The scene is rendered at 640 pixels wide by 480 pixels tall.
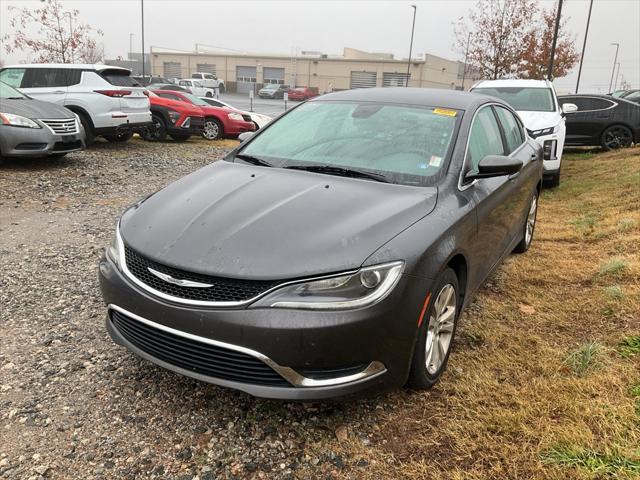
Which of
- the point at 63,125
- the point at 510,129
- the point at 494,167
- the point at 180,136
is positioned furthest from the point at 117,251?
the point at 180,136

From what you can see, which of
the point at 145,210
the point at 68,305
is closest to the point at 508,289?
the point at 145,210

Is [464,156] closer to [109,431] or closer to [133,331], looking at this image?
[133,331]

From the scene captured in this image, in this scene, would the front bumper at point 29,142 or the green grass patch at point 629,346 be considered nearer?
the green grass patch at point 629,346

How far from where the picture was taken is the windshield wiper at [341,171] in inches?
121

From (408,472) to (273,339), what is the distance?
A: 0.81 meters

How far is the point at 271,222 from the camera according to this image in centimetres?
252

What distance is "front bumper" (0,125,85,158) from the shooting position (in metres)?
7.99

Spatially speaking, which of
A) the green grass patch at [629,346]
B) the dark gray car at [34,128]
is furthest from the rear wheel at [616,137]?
the dark gray car at [34,128]

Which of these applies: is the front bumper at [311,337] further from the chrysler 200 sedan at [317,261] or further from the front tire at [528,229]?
the front tire at [528,229]

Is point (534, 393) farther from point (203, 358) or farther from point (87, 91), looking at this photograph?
point (87, 91)

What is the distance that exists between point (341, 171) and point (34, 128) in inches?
273

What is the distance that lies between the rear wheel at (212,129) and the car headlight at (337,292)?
12876 mm

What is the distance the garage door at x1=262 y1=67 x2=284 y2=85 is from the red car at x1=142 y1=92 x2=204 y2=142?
57.4m

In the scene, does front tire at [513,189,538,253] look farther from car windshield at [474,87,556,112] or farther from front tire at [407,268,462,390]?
car windshield at [474,87,556,112]
